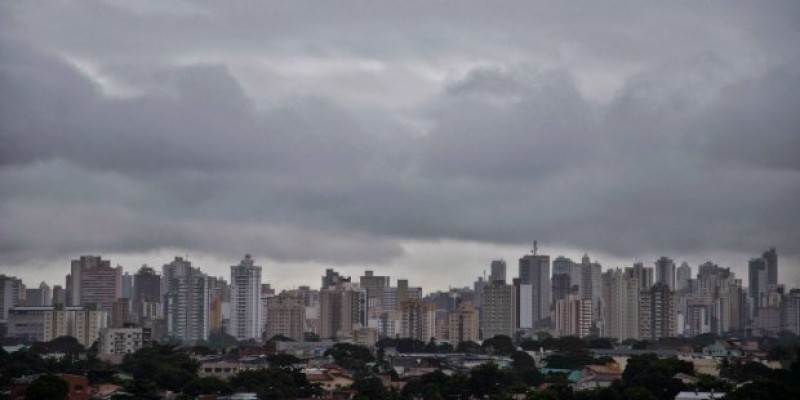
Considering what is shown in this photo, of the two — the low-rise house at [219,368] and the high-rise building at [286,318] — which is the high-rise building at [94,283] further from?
the low-rise house at [219,368]

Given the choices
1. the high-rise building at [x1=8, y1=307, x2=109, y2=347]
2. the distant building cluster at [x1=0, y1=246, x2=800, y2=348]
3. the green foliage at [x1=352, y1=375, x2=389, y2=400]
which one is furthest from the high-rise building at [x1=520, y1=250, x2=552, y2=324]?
Result: the green foliage at [x1=352, y1=375, x2=389, y2=400]

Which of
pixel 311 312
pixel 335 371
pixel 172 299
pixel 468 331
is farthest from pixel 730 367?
pixel 172 299

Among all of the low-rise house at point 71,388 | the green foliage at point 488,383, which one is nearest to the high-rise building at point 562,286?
the green foliage at point 488,383

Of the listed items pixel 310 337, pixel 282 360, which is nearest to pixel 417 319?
pixel 310 337

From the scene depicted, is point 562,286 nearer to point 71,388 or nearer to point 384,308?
point 384,308

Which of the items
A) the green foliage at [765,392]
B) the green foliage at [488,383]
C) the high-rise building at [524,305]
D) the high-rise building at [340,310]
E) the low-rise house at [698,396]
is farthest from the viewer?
the high-rise building at [524,305]
